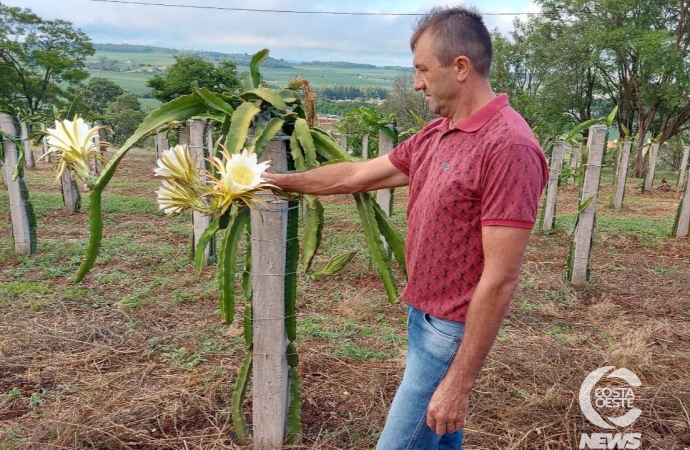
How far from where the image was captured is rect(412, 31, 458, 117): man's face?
1.42 meters

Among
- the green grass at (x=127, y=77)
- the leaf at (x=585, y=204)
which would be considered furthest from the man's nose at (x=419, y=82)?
the green grass at (x=127, y=77)

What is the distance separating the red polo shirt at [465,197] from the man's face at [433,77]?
81 millimetres

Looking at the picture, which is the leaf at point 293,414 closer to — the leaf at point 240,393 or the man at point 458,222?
the leaf at point 240,393

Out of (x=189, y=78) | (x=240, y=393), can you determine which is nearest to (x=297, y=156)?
(x=240, y=393)

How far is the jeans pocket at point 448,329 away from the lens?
1.46m

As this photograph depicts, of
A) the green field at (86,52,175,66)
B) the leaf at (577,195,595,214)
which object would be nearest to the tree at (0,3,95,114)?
the leaf at (577,195,595,214)

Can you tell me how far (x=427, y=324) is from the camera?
153 centimetres

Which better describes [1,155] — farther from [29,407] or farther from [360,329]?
[360,329]

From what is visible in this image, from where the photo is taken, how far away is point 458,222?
1.41m

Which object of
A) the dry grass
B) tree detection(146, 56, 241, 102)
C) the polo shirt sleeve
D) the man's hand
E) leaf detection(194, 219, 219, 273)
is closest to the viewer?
the polo shirt sleeve

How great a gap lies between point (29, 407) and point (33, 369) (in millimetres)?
411

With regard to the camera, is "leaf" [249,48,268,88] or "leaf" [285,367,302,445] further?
"leaf" [285,367,302,445]

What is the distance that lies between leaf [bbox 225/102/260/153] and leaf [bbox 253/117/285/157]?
0.16ft

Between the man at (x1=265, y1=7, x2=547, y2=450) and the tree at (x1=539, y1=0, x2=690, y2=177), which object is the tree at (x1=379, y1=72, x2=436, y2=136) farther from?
the man at (x1=265, y1=7, x2=547, y2=450)
